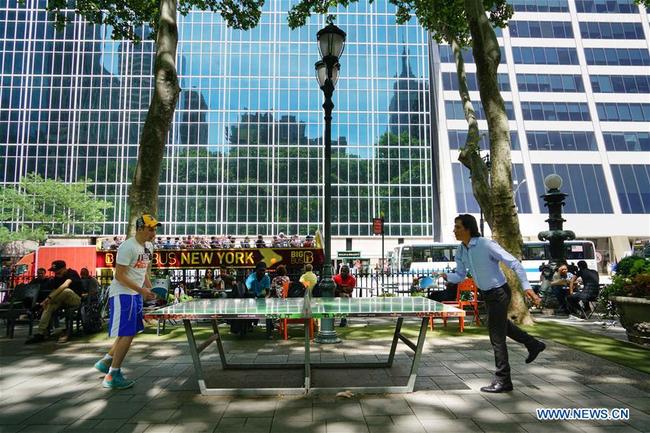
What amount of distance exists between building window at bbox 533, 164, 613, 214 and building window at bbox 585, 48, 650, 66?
12.4m

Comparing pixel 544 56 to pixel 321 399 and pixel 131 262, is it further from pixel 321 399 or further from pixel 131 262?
pixel 131 262

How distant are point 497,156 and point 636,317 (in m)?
4.31

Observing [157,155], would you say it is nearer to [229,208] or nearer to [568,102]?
[229,208]

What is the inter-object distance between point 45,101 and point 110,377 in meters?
51.2

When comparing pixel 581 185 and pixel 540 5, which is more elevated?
pixel 540 5

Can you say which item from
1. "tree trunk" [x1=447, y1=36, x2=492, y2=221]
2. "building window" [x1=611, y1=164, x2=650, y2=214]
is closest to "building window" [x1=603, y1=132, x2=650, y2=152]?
"building window" [x1=611, y1=164, x2=650, y2=214]

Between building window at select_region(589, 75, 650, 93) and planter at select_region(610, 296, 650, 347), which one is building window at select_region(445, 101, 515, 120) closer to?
building window at select_region(589, 75, 650, 93)

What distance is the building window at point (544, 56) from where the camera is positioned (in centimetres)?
4791

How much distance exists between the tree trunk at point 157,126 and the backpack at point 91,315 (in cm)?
156

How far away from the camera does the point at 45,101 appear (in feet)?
153

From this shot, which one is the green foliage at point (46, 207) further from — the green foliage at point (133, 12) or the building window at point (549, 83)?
the building window at point (549, 83)

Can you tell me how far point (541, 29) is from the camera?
48906mm

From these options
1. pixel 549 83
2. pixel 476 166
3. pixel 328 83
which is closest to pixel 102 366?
pixel 328 83

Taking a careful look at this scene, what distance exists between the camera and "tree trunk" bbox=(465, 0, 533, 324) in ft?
32.5
